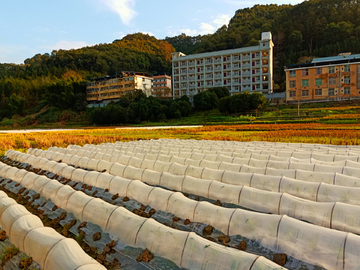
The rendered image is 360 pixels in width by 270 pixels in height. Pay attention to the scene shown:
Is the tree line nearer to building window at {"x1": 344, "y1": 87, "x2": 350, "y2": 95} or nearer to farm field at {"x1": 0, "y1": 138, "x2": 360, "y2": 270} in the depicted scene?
building window at {"x1": 344, "y1": 87, "x2": 350, "y2": 95}

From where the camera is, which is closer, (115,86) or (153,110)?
(153,110)

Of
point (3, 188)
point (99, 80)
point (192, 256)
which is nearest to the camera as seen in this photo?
point (192, 256)

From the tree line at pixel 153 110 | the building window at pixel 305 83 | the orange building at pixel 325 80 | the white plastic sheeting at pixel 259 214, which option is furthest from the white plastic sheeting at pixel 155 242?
the building window at pixel 305 83

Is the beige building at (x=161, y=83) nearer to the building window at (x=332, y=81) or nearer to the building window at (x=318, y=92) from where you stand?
the building window at (x=318, y=92)

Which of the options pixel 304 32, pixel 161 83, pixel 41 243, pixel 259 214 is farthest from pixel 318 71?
pixel 41 243

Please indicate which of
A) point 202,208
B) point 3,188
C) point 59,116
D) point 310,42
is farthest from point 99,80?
point 202,208

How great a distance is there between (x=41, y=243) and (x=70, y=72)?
93.9 metres

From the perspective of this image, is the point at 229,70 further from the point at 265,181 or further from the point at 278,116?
the point at 265,181

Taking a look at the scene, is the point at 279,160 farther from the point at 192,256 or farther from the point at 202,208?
the point at 192,256

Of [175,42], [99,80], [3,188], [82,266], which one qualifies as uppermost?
[175,42]

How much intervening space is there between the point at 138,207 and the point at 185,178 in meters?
1.79

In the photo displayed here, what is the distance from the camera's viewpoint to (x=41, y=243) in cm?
433

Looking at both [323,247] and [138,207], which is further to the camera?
[138,207]

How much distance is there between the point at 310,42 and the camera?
71688 mm
